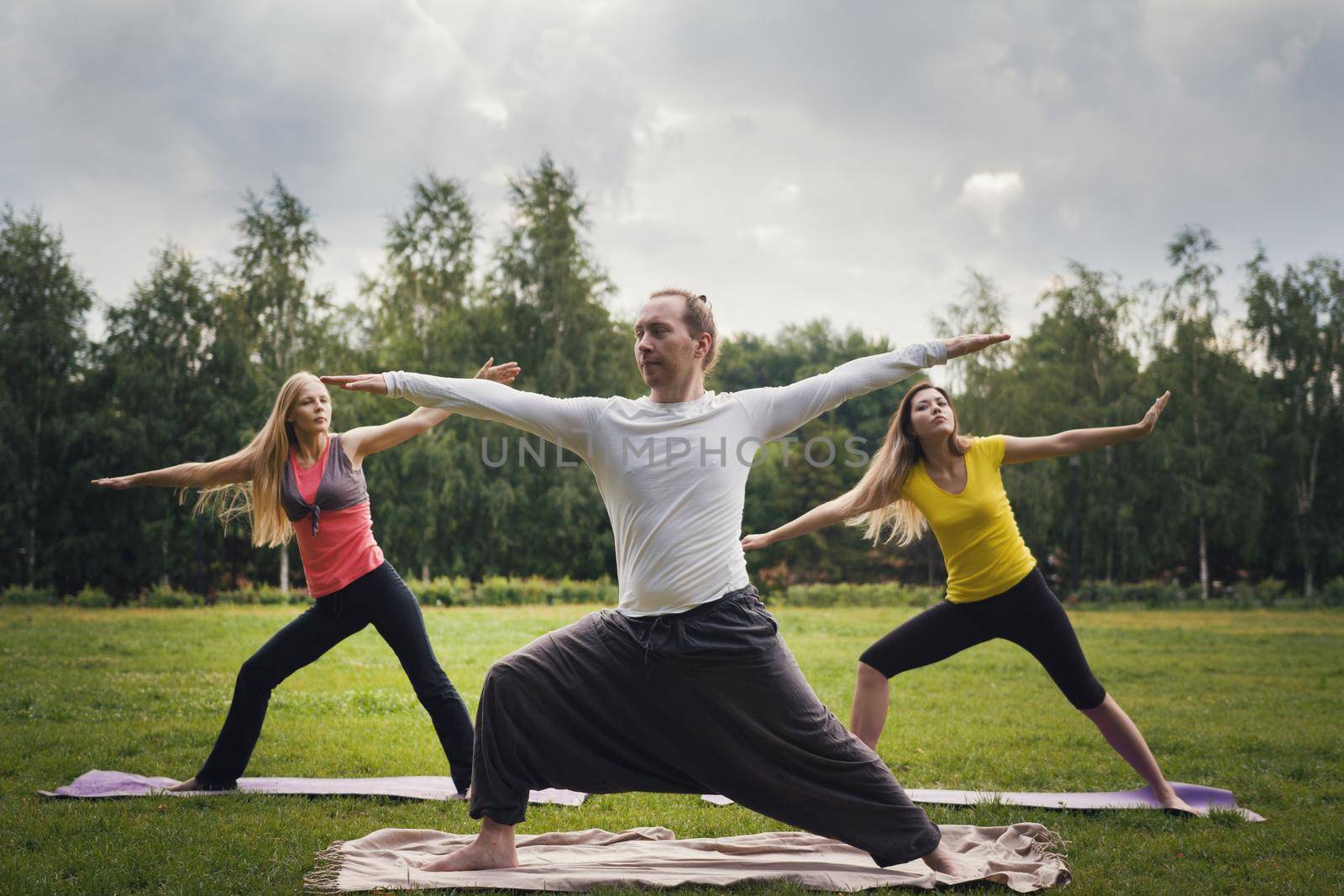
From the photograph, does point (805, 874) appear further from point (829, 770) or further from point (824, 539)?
point (824, 539)

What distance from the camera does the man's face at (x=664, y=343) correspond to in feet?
11.7

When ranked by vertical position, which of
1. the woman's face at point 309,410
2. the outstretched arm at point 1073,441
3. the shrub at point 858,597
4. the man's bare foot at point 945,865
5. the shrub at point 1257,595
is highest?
the woman's face at point 309,410

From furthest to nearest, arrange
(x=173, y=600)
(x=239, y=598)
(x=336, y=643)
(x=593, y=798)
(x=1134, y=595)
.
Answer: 1. (x=1134, y=595)
2. (x=239, y=598)
3. (x=173, y=600)
4. (x=593, y=798)
5. (x=336, y=643)

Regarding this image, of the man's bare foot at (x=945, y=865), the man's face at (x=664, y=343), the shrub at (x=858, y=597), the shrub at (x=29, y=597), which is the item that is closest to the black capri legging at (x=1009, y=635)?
the man's bare foot at (x=945, y=865)

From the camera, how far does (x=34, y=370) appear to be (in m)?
25.7

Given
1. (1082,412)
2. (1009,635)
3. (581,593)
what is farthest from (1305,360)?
(1009,635)

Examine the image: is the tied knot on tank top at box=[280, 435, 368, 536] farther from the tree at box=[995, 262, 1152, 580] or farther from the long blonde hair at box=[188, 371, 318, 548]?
the tree at box=[995, 262, 1152, 580]

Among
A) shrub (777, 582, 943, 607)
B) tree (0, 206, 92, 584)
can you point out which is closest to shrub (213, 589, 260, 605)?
tree (0, 206, 92, 584)

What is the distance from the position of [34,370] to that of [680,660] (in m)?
27.9

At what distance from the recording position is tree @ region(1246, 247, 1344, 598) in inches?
1073

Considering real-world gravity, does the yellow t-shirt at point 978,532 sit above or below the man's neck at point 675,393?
below

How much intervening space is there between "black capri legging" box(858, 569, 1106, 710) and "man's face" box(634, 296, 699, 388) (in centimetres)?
201

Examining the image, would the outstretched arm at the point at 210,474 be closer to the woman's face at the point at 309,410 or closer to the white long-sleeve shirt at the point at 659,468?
the woman's face at the point at 309,410

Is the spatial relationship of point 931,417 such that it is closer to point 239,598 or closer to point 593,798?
point 593,798
